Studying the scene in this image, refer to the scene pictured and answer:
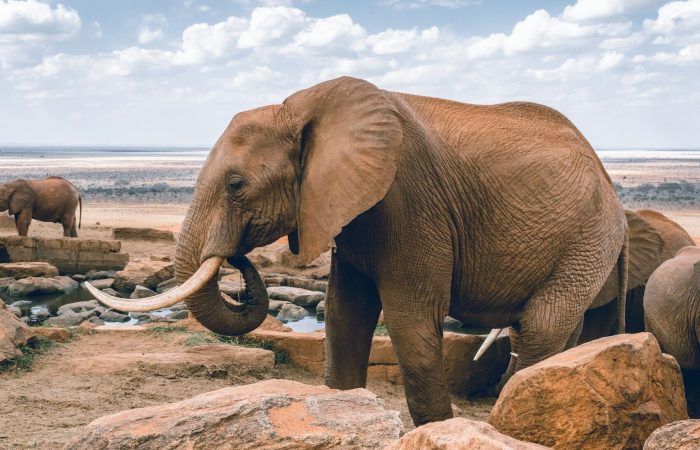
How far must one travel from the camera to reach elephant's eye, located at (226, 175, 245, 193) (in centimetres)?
500

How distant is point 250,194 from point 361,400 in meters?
1.57

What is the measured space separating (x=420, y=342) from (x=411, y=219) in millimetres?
711

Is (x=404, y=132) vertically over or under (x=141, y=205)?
over

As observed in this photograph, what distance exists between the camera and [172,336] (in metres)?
8.54

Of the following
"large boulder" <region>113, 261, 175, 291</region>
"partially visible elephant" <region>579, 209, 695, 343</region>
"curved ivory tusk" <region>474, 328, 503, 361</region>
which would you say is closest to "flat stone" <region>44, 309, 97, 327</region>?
"large boulder" <region>113, 261, 175, 291</region>

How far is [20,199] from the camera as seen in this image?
63.1 ft

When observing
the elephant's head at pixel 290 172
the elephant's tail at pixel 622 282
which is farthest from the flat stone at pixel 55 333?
the elephant's tail at pixel 622 282

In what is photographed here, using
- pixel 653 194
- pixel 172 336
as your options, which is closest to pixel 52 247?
pixel 172 336

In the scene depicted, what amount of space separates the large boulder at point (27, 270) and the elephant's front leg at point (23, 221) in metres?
4.41

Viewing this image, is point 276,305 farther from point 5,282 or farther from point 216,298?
point 216,298

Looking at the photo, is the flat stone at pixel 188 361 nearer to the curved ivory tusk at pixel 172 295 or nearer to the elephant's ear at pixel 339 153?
the curved ivory tusk at pixel 172 295

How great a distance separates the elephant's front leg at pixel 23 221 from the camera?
746 inches

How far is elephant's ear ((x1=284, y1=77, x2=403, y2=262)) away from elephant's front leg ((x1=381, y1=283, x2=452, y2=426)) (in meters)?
0.59

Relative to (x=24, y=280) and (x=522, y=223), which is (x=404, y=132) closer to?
(x=522, y=223)
